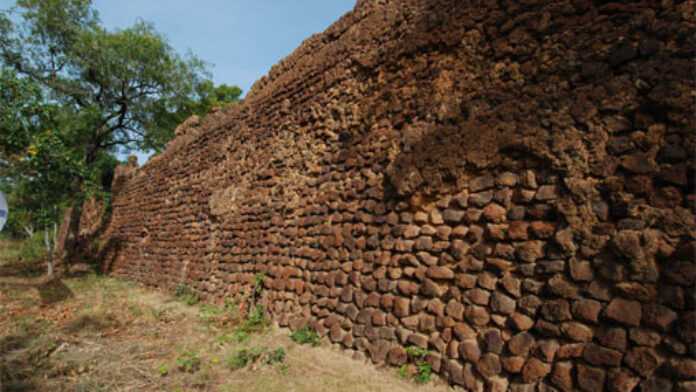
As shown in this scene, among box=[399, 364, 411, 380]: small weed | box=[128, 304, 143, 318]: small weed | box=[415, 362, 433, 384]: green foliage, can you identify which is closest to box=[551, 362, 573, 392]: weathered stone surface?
box=[415, 362, 433, 384]: green foliage

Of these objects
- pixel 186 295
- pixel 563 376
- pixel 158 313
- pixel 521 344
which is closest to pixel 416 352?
pixel 521 344

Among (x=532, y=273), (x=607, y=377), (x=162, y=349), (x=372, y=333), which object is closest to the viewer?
(x=607, y=377)

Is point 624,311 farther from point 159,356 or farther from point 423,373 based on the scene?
point 159,356

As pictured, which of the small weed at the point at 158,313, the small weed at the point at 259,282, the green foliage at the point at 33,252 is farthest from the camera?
the green foliage at the point at 33,252

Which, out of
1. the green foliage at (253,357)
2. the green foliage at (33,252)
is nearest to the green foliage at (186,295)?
the green foliage at (253,357)

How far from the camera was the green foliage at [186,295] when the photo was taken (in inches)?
274

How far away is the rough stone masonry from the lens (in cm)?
236

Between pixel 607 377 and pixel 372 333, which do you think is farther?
pixel 372 333

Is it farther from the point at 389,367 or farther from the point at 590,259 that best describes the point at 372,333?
the point at 590,259

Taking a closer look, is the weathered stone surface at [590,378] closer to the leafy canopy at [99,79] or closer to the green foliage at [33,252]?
the leafy canopy at [99,79]

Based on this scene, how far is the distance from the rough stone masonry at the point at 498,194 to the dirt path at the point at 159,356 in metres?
0.36

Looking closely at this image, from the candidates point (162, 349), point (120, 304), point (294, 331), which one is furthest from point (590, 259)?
point (120, 304)

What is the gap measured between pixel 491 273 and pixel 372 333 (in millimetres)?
1428

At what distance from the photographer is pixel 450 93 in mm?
3762
